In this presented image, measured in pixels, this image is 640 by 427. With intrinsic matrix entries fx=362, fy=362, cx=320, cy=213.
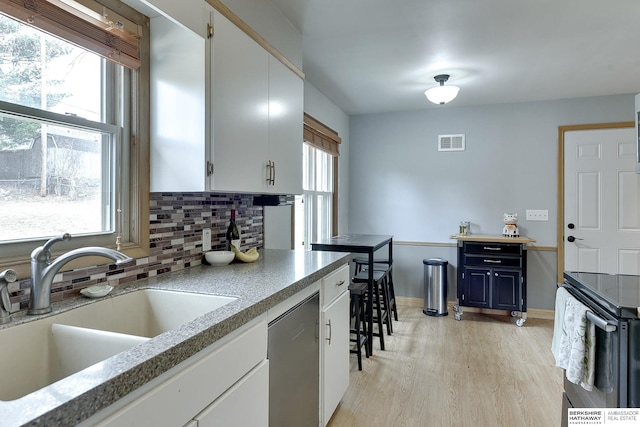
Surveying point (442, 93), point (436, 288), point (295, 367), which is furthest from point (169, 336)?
point (436, 288)

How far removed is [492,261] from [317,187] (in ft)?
6.67

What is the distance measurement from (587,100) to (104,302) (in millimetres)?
4795

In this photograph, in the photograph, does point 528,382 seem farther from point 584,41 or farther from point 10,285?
point 10,285

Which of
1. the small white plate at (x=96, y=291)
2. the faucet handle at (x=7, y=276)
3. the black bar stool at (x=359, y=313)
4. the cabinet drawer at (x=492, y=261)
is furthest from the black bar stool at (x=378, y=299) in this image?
the faucet handle at (x=7, y=276)

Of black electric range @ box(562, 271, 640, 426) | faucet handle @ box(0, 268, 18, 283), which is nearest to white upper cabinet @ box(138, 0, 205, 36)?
faucet handle @ box(0, 268, 18, 283)

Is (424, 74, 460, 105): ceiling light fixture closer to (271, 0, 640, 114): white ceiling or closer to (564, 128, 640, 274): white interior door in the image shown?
(271, 0, 640, 114): white ceiling

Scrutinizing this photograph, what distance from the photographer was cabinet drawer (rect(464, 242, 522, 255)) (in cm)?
381

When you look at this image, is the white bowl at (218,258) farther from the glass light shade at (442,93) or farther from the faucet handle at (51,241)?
the glass light shade at (442,93)

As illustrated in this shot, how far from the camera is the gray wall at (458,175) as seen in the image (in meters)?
4.07

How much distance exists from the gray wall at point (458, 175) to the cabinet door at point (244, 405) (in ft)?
11.7

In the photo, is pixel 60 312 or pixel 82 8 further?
pixel 82 8

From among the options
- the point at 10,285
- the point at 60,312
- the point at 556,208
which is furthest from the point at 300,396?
the point at 556,208

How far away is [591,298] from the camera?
4.87 feet

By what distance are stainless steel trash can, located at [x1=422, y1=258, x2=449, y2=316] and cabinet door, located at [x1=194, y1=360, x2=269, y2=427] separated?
3.21 m
